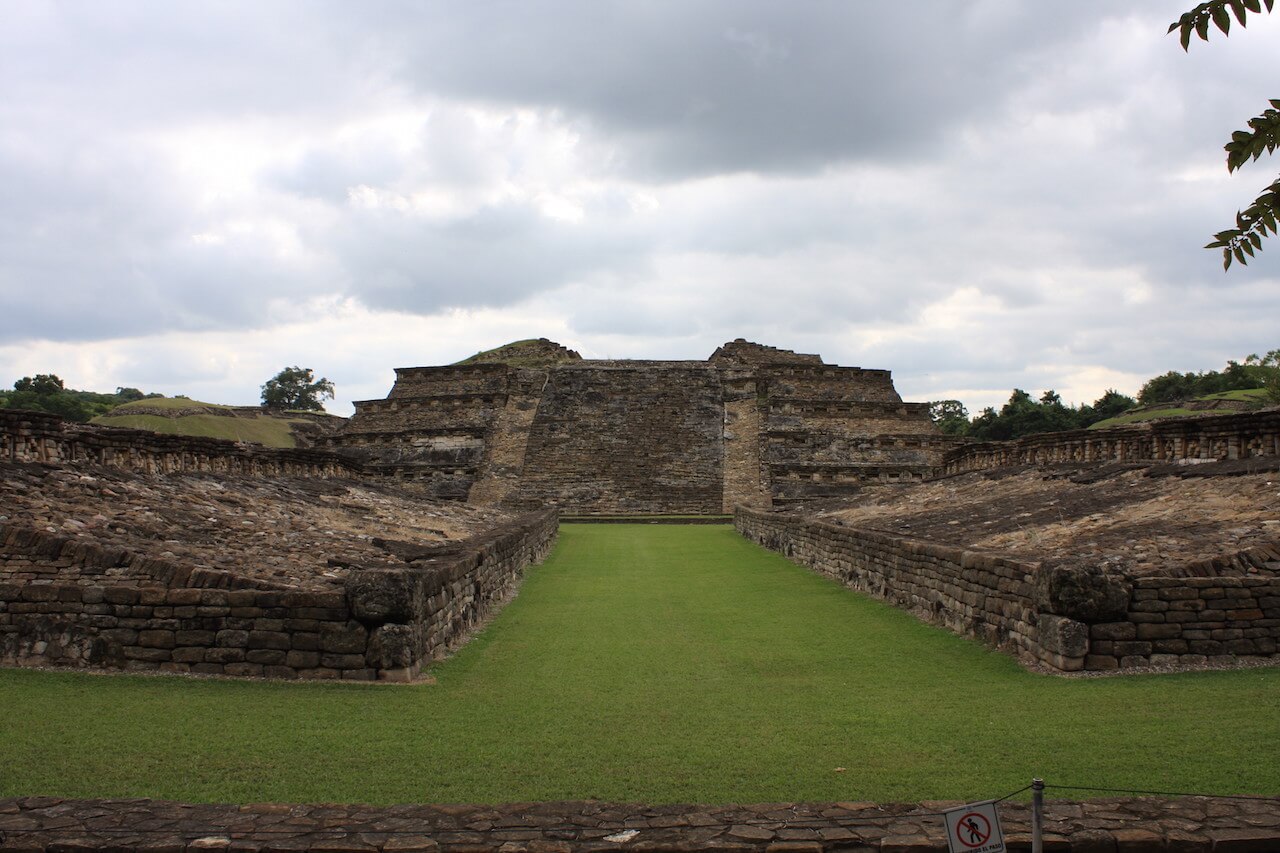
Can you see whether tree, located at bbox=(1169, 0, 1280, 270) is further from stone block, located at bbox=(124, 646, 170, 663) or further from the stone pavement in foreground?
stone block, located at bbox=(124, 646, 170, 663)

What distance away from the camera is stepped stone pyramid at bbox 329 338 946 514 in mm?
25938

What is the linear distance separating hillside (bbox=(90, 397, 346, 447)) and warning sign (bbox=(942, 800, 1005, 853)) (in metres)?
32.2

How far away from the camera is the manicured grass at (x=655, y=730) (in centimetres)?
394

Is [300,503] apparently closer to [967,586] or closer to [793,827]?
[967,586]

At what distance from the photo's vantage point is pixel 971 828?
110 inches

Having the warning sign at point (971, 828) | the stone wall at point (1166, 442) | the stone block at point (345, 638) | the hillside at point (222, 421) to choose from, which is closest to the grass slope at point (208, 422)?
the hillside at point (222, 421)

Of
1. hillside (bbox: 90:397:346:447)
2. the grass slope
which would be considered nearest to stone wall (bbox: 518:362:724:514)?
hillside (bbox: 90:397:346:447)

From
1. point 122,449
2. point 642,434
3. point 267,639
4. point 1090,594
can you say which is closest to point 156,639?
point 267,639

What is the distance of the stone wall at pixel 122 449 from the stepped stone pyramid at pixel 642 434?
1173 centimetres

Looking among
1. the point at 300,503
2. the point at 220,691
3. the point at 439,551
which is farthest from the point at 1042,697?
the point at 300,503

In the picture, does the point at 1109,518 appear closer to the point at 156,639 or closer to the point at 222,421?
the point at 156,639

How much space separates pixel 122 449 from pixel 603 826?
871 centimetres

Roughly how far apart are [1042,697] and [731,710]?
178cm

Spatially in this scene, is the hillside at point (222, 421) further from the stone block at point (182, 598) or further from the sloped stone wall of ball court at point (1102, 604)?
the sloped stone wall of ball court at point (1102, 604)
